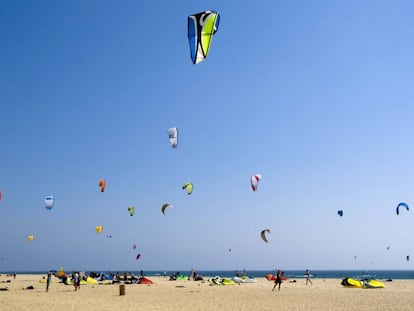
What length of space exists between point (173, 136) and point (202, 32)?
12566mm

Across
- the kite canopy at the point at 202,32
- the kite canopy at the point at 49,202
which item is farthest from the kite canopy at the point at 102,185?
the kite canopy at the point at 202,32

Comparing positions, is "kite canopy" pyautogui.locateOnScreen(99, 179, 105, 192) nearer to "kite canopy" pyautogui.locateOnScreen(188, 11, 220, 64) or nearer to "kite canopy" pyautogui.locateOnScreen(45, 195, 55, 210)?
"kite canopy" pyautogui.locateOnScreen(45, 195, 55, 210)

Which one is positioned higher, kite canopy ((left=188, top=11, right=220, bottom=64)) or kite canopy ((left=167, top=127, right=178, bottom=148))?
kite canopy ((left=167, top=127, right=178, bottom=148))

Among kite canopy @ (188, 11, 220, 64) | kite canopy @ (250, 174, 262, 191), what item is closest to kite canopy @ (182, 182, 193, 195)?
kite canopy @ (250, 174, 262, 191)

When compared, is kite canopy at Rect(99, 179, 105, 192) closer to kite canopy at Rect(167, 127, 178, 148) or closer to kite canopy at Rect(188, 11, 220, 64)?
kite canopy at Rect(167, 127, 178, 148)

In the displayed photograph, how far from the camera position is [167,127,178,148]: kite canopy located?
20.3m

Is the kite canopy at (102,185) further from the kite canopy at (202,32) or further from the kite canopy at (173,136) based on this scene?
the kite canopy at (202,32)

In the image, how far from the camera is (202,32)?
8.48 m

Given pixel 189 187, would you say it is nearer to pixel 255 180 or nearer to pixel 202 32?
pixel 255 180

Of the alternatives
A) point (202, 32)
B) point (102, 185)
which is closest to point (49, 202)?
point (102, 185)

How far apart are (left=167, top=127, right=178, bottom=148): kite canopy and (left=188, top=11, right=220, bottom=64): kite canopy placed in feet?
38.7

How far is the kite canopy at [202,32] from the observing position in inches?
328

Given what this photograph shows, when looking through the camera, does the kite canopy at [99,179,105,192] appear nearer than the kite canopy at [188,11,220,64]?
No

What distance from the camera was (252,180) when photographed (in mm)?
24312
